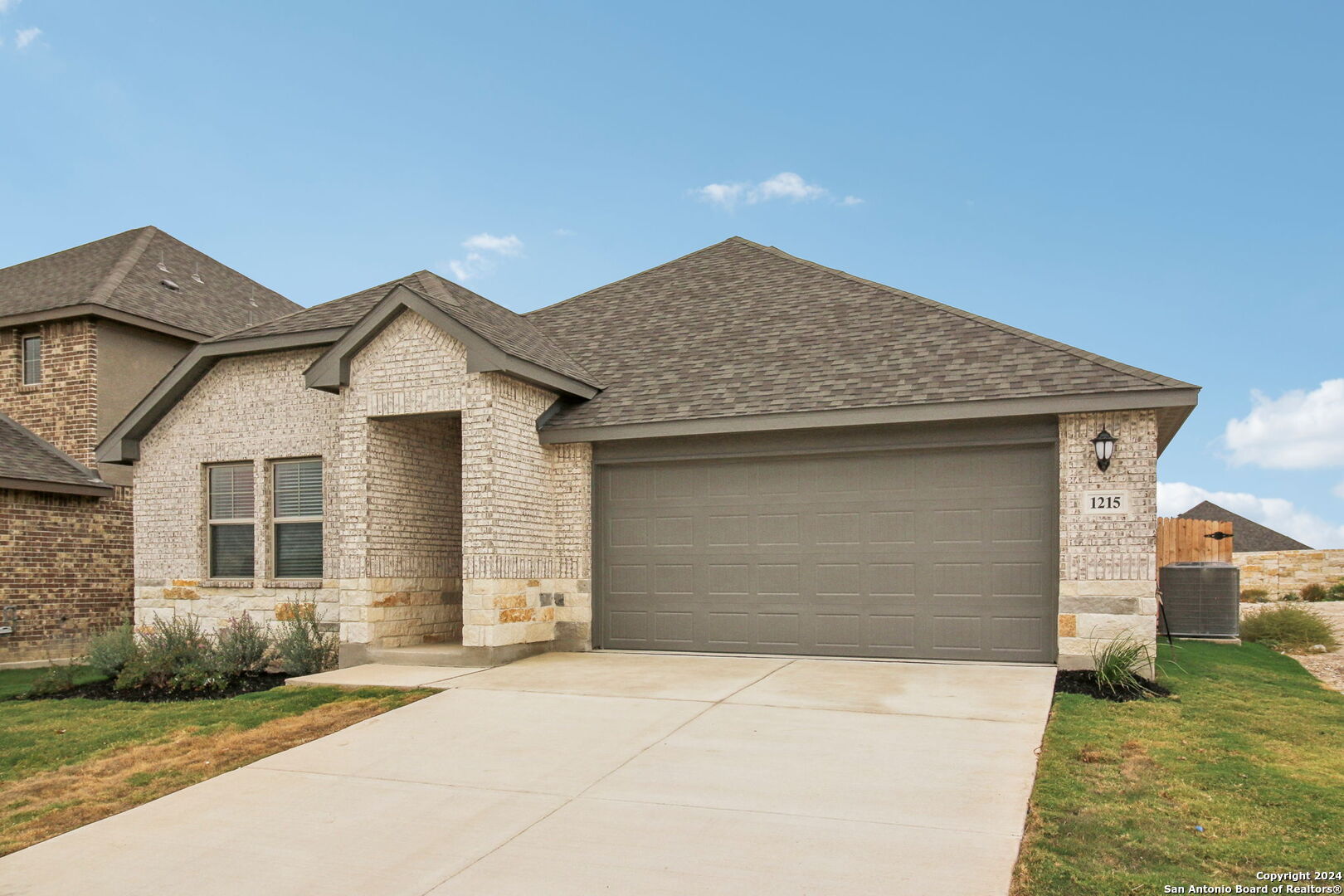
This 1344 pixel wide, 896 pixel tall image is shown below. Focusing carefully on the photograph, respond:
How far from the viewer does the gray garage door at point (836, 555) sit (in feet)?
37.3

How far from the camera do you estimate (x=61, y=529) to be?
1709cm

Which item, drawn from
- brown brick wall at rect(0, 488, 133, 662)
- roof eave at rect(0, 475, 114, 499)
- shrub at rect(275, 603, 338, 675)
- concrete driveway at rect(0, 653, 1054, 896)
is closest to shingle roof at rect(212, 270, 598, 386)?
shrub at rect(275, 603, 338, 675)

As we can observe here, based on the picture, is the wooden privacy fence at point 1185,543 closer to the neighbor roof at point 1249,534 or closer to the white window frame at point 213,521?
the white window frame at point 213,521

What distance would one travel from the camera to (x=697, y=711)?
883cm

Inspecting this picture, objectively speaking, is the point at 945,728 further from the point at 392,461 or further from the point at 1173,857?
the point at 392,461

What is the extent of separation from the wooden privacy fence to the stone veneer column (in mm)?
8829

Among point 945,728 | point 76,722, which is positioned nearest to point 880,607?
point 945,728

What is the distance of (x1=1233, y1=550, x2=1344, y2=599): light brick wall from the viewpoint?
1110 inches

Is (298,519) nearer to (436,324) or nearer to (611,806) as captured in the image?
(436,324)

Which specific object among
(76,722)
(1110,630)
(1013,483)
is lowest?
(76,722)

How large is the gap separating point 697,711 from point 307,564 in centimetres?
708

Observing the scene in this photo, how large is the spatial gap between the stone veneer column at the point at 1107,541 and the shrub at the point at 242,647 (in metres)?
9.46

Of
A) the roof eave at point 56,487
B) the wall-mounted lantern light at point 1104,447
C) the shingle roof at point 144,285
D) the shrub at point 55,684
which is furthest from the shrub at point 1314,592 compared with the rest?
the roof eave at point 56,487

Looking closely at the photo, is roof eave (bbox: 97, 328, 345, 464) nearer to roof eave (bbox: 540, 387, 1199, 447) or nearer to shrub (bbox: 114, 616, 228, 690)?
shrub (bbox: 114, 616, 228, 690)
